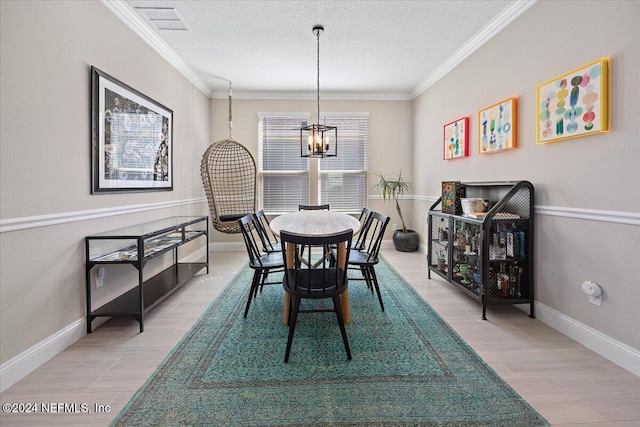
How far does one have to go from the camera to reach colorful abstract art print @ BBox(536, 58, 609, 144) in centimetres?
211

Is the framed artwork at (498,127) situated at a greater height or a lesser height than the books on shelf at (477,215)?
greater

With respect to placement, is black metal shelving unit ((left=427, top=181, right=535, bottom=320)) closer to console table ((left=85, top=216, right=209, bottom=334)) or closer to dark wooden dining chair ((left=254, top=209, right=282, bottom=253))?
dark wooden dining chair ((left=254, top=209, right=282, bottom=253))

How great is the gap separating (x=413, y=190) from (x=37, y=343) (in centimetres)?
520

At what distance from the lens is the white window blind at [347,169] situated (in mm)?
5836

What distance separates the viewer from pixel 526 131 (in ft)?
9.43

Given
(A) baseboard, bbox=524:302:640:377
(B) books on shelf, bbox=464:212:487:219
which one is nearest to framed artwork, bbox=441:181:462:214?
(B) books on shelf, bbox=464:212:487:219

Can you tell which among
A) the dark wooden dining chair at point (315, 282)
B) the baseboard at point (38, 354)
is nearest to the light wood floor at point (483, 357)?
the baseboard at point (38, 354)

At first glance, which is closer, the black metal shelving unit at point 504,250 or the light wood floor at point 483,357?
the light wood floor at point 483,357

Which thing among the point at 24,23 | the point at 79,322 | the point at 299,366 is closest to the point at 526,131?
the point at 299,366

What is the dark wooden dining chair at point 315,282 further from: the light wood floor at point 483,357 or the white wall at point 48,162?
the white wall at point 48,162

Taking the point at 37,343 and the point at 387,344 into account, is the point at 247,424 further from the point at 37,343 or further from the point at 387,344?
the point at 37,343

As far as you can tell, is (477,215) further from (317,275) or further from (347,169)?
(347,169)

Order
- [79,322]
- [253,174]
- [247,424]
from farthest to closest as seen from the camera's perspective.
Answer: [253,174]
[79,322]
[247,424]

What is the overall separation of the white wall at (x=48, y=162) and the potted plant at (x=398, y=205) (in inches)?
151
